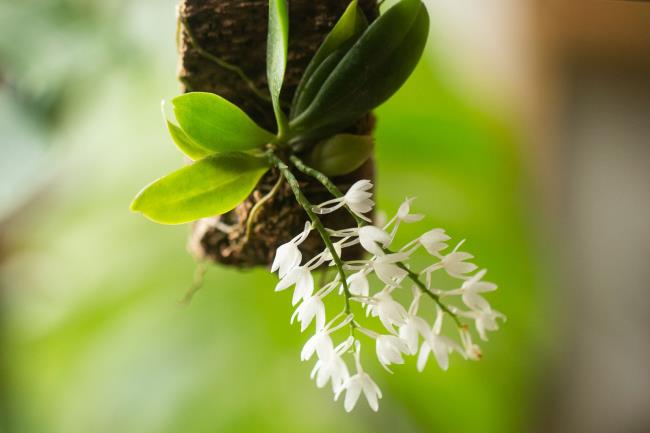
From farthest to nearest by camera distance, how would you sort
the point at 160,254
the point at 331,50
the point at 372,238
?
the point at 160,254
the point at 331,50
the point at 372,238

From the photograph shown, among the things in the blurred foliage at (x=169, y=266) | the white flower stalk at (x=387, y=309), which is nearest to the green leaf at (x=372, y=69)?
the white flower stalk at (x=387, y=309)

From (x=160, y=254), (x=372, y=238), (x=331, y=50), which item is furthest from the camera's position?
(x=160, y=254)

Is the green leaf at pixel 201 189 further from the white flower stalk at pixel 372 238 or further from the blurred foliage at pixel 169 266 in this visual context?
the blurred foliage at pixel 169 266

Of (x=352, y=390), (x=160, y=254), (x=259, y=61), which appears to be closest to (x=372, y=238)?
(x=352, y=390)

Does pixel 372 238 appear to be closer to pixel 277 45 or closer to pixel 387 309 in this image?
pixel 387 309

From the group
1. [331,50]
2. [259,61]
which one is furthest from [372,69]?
[259,61]

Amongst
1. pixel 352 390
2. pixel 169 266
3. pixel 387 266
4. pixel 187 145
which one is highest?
pixel 187 145

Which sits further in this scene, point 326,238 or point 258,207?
point 258,207

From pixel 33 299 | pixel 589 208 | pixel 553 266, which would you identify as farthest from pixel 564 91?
pixel 33 299

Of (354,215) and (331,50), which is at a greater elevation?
(331,50)
